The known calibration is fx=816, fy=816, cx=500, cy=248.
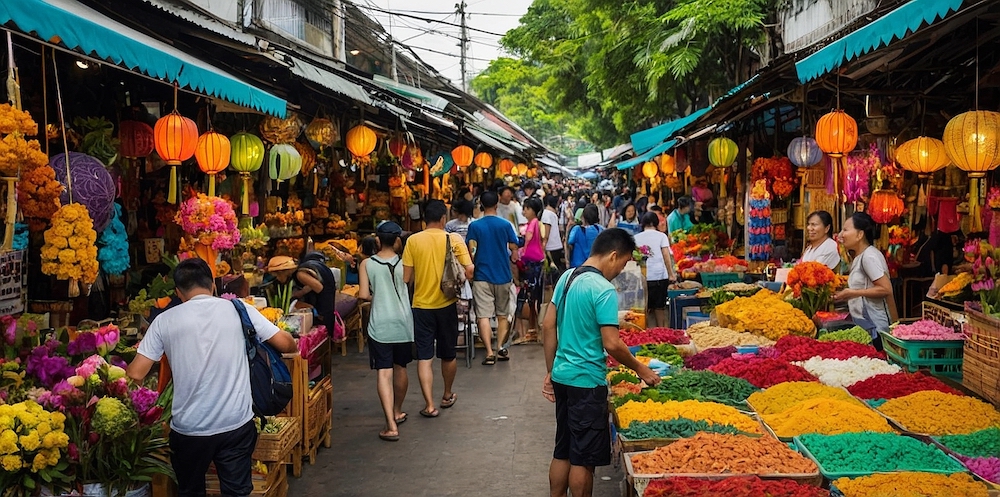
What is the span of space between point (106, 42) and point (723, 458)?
158 inches

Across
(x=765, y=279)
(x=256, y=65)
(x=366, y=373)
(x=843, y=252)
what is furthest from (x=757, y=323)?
(x=256, y=65)

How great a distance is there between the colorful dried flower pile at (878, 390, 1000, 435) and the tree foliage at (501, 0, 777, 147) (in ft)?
37.1

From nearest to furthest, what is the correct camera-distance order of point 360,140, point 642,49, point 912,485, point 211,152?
1. point 912,485
2. point 211,152
3. point 360,140
4. point 642,49

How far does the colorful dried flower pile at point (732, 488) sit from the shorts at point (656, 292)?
21.0ft

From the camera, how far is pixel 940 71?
7.72 m

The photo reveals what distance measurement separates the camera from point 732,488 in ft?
13.3

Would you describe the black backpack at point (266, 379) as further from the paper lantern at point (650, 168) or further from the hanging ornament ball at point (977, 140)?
the paper lantern at point (650, 168)

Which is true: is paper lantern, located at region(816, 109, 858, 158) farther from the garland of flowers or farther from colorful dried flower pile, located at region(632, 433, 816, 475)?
the garland of flowers

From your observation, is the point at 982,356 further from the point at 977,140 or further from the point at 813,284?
the point at 813,284

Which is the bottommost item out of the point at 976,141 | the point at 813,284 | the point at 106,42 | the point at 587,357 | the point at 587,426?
the point at 587,426

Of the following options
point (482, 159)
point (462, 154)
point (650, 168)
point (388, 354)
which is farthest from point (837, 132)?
point (650, 168)

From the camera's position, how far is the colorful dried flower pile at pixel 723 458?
4355 millimetres

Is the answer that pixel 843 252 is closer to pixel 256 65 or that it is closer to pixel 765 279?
pixel 765 279

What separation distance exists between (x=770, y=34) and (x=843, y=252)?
840 centimetres
